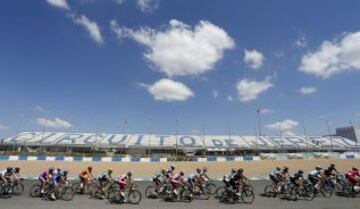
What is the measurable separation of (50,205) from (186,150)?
6514cm

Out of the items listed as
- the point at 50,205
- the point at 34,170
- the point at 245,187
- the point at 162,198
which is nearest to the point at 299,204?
the point at 245,187

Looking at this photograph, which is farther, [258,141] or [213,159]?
[258,141]

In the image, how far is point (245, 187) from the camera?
676 inches

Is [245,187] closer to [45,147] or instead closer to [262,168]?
[262,168]

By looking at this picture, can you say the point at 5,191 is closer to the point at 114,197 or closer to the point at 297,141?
the point at 114,197

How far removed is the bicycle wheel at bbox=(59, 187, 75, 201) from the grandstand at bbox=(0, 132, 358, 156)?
182ft

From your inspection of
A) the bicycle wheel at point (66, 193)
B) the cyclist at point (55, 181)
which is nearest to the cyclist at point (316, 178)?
the bicycle wheel at point (66, 193)

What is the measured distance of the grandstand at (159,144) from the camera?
74.7 meters

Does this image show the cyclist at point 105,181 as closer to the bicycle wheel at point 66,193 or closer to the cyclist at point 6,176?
the bicycle wheel at point 66,193

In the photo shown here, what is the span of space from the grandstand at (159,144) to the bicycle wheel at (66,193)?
5559 centimetres

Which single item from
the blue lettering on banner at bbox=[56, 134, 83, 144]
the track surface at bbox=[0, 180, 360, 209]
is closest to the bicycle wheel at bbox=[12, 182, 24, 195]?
the track surface at bbox=[0, 180, 360, 209]

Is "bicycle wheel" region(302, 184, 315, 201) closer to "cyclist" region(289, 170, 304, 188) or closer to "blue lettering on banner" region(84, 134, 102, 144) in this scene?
"cyclist" region(289, 170, 304, 188)

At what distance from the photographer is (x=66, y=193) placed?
1748 cm

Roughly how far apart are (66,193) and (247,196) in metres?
10.0
